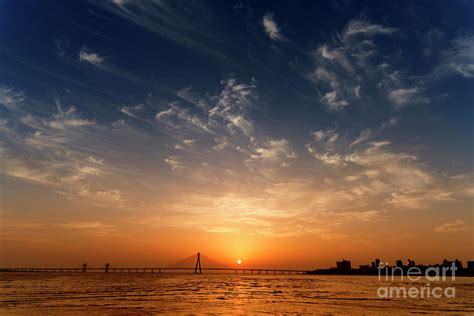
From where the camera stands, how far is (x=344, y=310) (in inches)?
1206

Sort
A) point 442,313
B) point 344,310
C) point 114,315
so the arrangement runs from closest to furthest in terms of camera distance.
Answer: point 114,315, point 442,313, point 344,310

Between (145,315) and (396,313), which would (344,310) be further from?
(145,315)

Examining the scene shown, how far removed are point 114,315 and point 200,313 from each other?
21.0 ft

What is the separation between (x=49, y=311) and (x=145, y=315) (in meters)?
8.42

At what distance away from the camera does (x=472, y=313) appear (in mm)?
28047

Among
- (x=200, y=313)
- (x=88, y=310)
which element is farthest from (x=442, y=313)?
(x=88, y=310)

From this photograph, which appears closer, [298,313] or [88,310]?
[298,313]

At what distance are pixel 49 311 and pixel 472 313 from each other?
1319 inches

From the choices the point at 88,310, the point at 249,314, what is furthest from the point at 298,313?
the point at 88,310

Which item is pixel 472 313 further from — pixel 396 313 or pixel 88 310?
pixel 88 310

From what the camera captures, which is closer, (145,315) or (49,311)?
(145,315)

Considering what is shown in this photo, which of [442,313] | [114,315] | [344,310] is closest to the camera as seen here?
[114,315]

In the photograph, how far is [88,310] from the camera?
2984 centimetres

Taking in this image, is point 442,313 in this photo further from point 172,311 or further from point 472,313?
point 172,311
